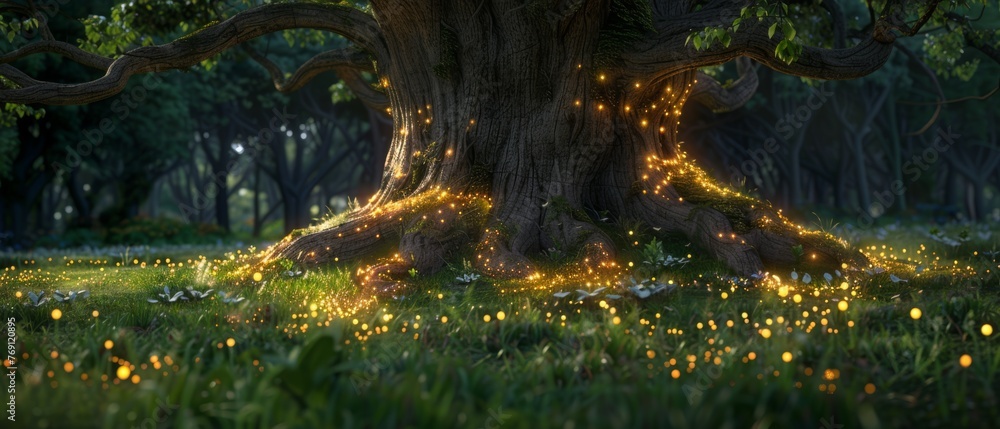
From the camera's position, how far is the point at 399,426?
310 cm

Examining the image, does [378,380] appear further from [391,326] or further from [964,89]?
[964,89]

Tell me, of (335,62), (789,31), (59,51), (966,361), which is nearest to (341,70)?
(335,62)

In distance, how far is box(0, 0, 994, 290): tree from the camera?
7.70 meters

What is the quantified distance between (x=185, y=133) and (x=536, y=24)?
20080 millimetres

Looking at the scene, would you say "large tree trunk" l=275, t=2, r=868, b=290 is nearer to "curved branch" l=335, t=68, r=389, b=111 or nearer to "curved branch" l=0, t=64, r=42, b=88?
"curved branch" l=335, t=68, r=389, b=111

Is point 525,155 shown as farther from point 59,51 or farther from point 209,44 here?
point 59,51

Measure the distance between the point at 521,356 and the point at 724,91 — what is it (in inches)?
328

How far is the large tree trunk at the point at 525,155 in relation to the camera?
7.96 meters

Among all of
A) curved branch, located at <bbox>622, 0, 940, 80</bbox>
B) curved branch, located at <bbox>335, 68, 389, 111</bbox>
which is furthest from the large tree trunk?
curved branch, located at <bbox>335, 68, 389, 111</bbox>

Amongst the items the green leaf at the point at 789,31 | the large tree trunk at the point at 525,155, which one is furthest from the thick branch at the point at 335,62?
the green leaf at the point at 789,31

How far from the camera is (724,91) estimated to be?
11.4 meters

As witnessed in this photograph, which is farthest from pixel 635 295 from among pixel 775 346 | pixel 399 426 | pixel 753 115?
pixel 753 115

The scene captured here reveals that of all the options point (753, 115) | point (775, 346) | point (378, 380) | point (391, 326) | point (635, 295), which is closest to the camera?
point (378, 380)

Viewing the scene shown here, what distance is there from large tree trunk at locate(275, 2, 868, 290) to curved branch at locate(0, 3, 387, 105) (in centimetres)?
57
